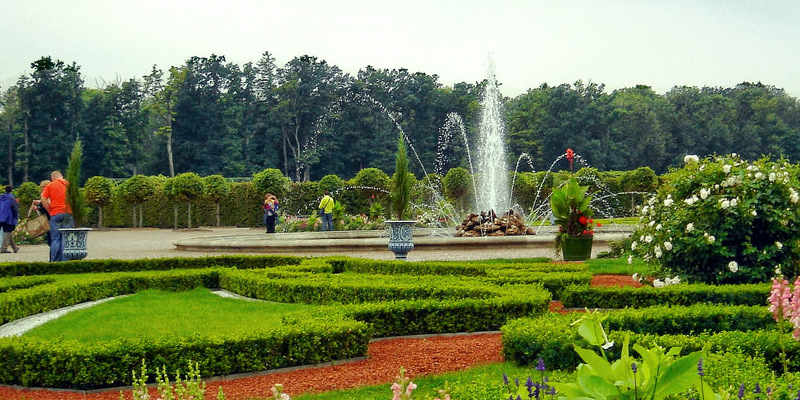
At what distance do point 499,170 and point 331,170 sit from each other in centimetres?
2052

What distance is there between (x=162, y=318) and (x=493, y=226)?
10.3m

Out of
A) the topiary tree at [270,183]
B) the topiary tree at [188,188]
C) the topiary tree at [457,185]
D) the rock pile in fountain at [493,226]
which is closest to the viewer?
the rock pile in fountain at [493,226]

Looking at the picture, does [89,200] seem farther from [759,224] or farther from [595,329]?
[595,329]

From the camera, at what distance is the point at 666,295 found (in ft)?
23.3

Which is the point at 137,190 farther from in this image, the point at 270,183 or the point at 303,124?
the point at 303,124

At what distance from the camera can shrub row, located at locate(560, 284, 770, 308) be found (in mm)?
6867

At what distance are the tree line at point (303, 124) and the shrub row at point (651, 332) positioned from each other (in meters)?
38.7

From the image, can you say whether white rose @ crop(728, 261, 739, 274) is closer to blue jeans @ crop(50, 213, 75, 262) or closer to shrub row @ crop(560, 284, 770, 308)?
shrub row @ crop(560, 284, 770, 308)

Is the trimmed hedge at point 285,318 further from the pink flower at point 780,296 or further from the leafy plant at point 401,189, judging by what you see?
the pink flower at point 780,296

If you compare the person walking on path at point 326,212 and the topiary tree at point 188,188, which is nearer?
the person walking on path at point 326,212

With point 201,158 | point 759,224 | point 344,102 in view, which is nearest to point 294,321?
point 759,224

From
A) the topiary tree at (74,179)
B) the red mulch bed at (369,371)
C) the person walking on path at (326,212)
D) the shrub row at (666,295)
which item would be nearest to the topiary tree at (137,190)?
the person walking on path at (326,212)

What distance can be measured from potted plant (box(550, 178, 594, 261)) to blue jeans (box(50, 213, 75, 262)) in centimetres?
761

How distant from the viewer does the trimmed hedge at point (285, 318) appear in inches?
202
